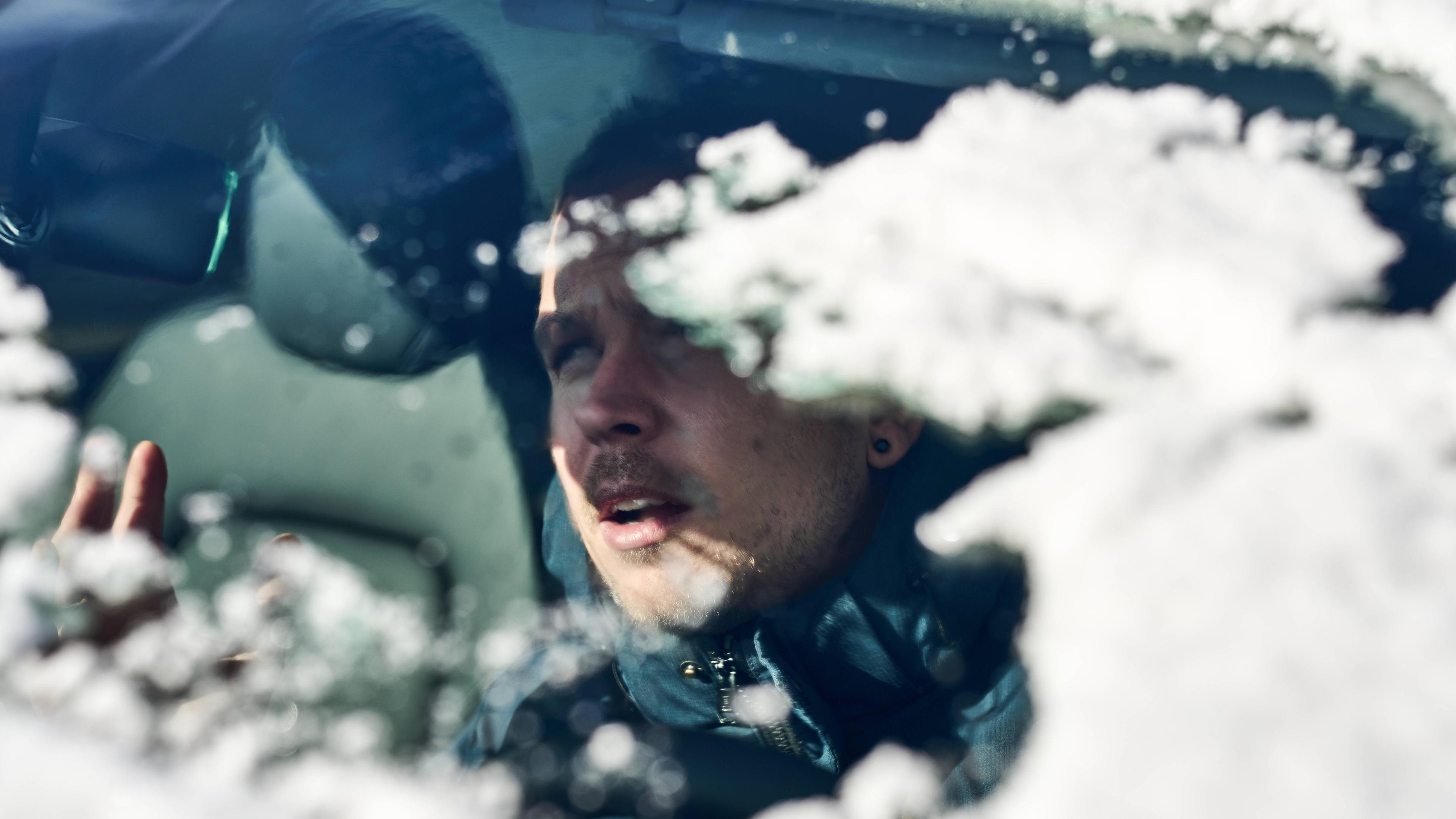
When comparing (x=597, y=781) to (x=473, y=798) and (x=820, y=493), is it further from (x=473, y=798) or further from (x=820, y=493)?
(x=820, y=493)

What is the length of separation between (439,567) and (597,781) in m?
0.37

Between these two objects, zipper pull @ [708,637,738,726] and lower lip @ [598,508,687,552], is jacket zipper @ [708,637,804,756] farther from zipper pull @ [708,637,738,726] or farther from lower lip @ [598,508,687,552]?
lower lip @ [598,508,687,552]

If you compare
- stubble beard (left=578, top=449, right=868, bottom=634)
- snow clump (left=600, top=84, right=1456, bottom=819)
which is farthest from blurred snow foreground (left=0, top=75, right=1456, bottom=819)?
stubble beard (left=578, top=449, right=868, bottom=634)

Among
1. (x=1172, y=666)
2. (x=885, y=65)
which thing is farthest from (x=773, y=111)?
(x=1172, y=666)

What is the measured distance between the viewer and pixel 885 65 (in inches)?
30.3

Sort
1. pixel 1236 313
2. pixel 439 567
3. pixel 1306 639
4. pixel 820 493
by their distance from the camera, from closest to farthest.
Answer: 1. pixel 1306 639
2. pixel 1236 313
3. pixel 820 493
4. pixel 439 567

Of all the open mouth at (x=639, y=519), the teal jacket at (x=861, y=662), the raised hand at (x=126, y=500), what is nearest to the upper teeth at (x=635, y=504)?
the open mouth at (x=639, y=519)

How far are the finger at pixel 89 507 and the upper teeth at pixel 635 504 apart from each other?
44 centimetres

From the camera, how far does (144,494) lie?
0.73 metres

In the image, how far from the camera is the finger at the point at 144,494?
70cm

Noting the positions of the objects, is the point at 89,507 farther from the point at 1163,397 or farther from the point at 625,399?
the point at 1163,397

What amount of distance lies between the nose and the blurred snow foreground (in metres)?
0.06

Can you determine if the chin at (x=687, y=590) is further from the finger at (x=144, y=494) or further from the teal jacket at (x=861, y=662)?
the finger at (x=144, y=494)

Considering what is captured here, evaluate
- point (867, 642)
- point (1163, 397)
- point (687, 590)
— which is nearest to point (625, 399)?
point (687, 590)
